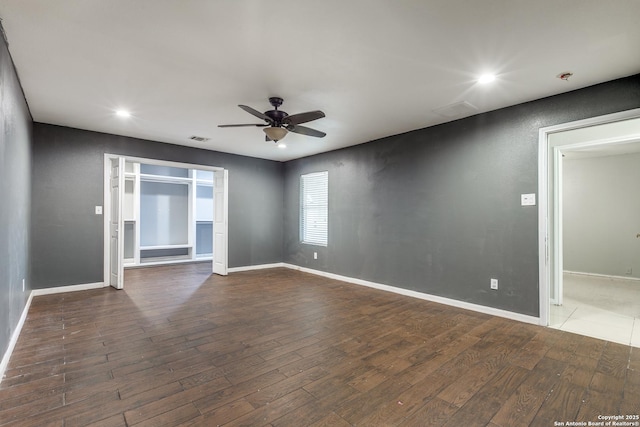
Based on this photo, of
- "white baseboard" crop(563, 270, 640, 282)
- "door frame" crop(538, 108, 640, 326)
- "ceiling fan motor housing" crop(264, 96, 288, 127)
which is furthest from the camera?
"white baseboard" crop(563, 270, 640, 282)

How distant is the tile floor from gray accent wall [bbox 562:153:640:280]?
565mm

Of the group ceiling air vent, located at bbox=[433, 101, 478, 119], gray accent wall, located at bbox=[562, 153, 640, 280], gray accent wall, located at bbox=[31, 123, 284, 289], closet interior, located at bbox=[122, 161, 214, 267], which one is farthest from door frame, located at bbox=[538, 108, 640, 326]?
closet interior, located at bbox=[122, 161, 214, 267]

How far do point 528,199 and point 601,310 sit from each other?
186 centimetres

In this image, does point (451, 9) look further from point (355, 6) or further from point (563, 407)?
point (563, 407)

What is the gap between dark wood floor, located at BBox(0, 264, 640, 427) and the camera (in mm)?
1765

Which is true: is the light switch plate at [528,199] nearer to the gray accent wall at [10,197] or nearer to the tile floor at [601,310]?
the tile floor at [601,310]

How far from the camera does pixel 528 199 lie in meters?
3.34

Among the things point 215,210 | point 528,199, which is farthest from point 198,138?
point 528,199

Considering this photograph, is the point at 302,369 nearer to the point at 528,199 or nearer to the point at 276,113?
the point at 276,113

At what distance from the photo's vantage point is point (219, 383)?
207 centimetres

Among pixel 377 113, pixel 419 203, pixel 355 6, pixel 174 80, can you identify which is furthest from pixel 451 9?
pixel 419 203

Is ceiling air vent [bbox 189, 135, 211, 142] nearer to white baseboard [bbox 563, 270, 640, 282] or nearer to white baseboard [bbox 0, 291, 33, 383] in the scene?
white baseboard [bbox 0, 291, 33, 383]

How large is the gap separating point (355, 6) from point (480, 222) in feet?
9.71

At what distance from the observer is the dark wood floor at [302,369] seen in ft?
5.79
